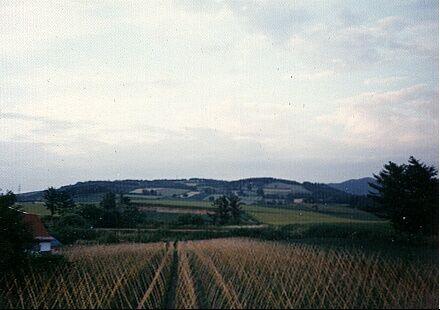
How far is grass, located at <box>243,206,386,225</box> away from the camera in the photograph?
30969mm

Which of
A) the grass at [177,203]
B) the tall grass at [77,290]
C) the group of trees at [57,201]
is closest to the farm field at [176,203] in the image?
the grass at [177,203]

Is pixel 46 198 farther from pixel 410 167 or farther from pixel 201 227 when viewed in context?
pixel 410 167

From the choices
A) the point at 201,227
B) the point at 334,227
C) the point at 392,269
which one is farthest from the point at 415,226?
the point at 201,227

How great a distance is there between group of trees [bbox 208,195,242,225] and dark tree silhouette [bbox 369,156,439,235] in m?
34.2

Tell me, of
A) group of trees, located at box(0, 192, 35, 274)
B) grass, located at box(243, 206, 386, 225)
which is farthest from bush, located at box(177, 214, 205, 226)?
group of trees, located at box(0, 192, 35, 274)

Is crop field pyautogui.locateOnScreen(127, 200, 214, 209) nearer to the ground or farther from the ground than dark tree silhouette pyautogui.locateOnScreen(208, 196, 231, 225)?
farther from the ground

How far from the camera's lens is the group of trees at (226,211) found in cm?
5434

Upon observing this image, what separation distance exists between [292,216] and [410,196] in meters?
27.4

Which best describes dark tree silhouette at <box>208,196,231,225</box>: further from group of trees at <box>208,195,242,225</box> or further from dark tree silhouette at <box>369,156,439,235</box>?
dark tree silhouette at <box>369,156,439,235</box>

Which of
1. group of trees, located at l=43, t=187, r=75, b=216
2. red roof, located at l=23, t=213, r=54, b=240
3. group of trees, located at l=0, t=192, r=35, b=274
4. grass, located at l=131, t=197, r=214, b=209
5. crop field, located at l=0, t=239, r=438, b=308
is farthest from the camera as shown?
grass, located at l=131, t=197, r=214, b=209

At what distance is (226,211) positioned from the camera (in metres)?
55.6

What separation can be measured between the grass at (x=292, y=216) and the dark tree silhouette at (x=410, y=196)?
206 centimetres

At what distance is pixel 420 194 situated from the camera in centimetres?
1488

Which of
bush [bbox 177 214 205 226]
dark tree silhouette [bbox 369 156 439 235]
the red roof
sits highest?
dark tree silhouette [bbox 369 156 439 235]
